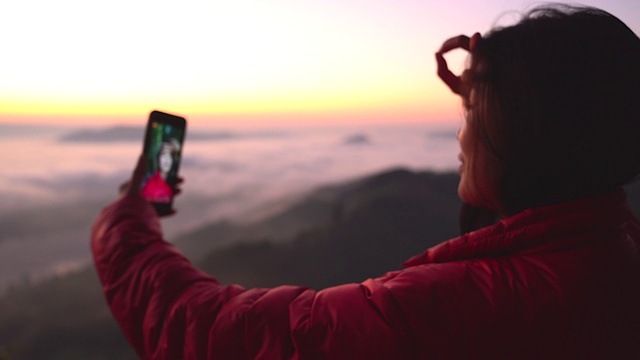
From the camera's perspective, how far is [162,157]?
40.2 inches

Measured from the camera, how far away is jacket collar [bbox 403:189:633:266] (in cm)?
53

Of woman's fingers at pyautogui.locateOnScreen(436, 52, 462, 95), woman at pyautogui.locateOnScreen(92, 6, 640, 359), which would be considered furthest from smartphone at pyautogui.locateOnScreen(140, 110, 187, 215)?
woman's fingers at pyautogui.locateOnScreen(436, 52, 462, 95)

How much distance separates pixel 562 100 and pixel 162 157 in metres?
0.81

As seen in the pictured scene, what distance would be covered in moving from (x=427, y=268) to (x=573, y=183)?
0.71 ft

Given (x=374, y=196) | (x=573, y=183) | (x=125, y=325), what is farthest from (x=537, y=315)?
(x=374, y=196)

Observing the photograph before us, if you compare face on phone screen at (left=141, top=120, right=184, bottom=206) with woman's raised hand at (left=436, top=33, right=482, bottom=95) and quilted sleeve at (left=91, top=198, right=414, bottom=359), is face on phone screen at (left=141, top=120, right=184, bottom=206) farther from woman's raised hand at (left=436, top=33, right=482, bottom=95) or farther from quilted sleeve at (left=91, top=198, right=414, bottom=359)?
woman's raised hand at (left=436, top=33, right=482, bottom=95)

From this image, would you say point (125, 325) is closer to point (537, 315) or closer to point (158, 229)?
point (158, 229)

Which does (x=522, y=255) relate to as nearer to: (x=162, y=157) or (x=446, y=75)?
(x=446, y=75)

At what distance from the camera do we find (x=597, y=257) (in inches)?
20.1

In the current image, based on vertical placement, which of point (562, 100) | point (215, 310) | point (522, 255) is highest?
point (562, 100)

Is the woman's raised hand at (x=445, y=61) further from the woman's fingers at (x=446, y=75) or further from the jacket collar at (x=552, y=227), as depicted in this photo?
the jacket collar at (x=552, y=227)

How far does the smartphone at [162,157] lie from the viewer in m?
0.99

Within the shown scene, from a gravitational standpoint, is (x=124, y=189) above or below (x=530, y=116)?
below

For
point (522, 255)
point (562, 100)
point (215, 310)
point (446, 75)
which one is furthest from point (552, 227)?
point (215, 310)
